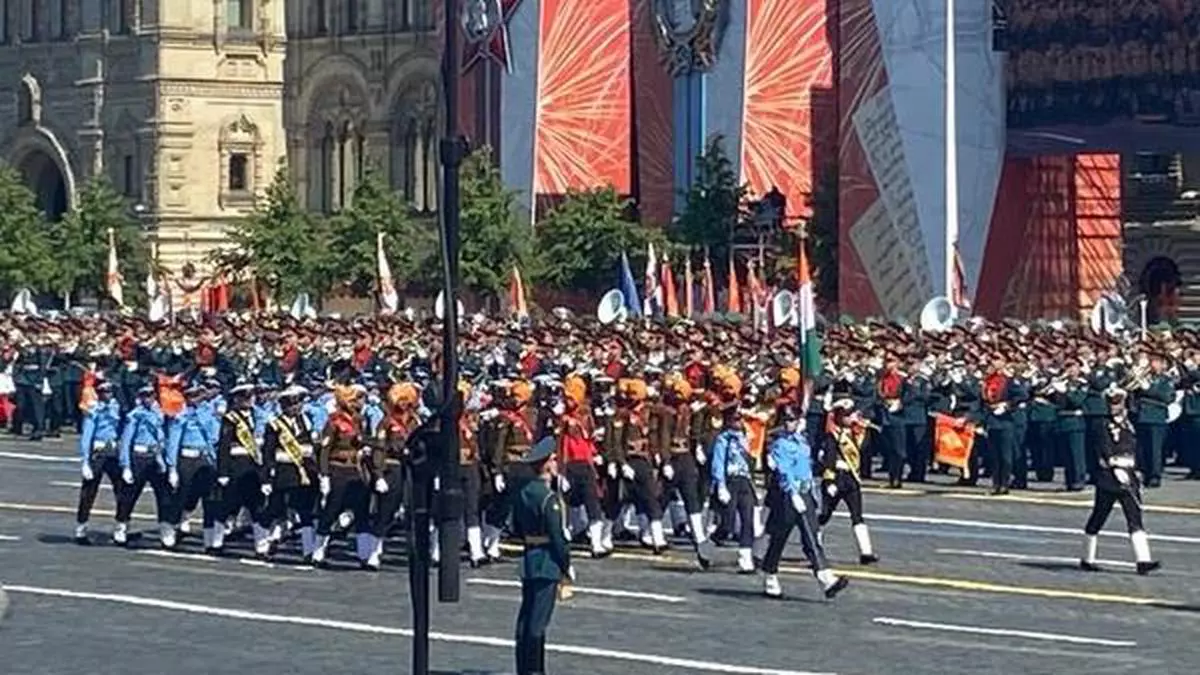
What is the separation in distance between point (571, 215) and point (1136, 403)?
1243 inches

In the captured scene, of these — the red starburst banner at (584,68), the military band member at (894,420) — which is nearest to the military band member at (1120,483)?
the military band member at (894,420)

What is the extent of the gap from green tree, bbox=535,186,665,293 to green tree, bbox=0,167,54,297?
1792 cm

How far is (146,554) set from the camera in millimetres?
33688

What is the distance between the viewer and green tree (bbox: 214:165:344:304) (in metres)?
78.1

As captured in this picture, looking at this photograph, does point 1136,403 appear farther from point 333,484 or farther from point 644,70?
point 644,70

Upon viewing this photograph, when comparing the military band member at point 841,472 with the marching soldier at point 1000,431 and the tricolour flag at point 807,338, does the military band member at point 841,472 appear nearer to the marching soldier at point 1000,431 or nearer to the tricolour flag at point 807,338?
the tricolour flag at point 807,338

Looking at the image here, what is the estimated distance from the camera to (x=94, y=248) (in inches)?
3440

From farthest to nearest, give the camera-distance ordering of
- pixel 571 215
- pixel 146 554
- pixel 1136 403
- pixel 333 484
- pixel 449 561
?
pixel 571 215
pixel 1136 403
pixel 146 554
pixel 333 484
pixel 449 561

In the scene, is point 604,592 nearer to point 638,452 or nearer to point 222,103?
point 638,452

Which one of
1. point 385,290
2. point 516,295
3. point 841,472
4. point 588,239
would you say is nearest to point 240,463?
point 841,472

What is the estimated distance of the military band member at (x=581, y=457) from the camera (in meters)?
31.1

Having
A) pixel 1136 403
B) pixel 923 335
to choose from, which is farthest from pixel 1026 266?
pixel 1136 403

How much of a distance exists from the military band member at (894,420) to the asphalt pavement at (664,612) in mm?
4924

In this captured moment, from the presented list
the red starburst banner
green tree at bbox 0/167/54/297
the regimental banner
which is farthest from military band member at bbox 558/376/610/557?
green tree at bbox 0/167/54/297
